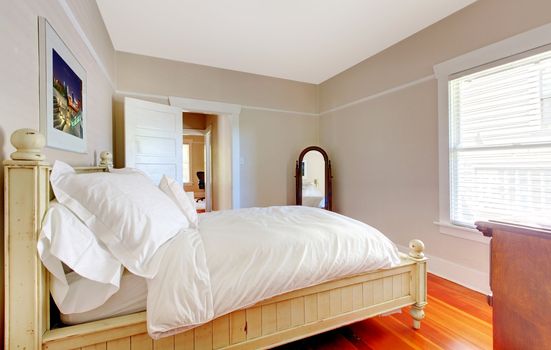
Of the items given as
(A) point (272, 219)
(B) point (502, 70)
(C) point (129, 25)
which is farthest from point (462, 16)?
(C) point (129, 25)

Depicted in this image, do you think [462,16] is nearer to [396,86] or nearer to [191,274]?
[396,86]

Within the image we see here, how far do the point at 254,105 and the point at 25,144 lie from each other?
129 inches

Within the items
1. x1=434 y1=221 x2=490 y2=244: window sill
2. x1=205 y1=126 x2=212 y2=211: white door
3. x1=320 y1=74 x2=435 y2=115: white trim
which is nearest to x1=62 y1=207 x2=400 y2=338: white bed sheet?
x1=434 y1=221 x2=490 y2=244: window sill

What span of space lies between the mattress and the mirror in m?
3.12

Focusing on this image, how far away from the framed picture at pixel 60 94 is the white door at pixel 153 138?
103 cm

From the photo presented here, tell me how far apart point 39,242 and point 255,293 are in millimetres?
844

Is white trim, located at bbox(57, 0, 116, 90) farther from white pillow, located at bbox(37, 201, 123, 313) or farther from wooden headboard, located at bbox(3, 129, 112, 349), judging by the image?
white pillow, located at bbox(37, 201, 123, 313)

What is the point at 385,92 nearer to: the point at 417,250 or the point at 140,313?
the point at 417,250

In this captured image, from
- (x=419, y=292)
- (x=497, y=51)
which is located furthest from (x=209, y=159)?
(x=497, y=51)

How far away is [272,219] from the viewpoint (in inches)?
71.7

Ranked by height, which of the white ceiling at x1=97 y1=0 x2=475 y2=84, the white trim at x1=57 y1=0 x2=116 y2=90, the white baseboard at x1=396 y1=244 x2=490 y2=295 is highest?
the white ceiling at x1=97 y1=0 x2=475 y2=84

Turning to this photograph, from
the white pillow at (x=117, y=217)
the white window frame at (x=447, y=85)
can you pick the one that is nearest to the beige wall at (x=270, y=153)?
the white window frame at (x=447, y=85)

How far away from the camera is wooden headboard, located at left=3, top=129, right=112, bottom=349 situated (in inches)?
33.3

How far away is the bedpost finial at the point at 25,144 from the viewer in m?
0.85
